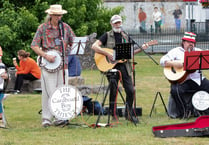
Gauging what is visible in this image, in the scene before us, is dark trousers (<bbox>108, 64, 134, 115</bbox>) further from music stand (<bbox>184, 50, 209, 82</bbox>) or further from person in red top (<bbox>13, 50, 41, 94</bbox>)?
person in red top (<bbox>13, 50, 41, 94</bbox>)

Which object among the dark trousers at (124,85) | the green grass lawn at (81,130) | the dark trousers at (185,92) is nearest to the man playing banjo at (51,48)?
the green grass lawn at (81,130)

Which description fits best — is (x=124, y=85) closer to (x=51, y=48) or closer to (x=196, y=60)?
(x=196, y=60)

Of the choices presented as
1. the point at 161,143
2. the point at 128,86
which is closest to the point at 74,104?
the point at 128,86

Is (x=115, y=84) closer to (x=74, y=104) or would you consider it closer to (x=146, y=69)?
(x=74, y=104)

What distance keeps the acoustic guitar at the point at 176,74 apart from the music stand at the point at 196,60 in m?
0.59

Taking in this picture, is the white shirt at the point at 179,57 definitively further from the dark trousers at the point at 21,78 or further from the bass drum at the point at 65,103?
the dark trousers at the point at 21,78

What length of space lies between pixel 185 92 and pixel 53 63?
2.77 meters

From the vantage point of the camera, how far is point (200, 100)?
12734mm

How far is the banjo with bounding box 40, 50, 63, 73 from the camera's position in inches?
462

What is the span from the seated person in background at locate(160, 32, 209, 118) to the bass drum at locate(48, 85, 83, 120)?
2.27 metres

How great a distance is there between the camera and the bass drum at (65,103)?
11422mm

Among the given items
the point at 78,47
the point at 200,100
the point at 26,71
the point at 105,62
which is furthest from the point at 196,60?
the point at 26,71

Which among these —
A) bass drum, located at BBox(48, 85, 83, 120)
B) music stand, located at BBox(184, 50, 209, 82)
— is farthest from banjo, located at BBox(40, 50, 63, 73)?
music stand, located at BBox(184, 50, 209, 82)

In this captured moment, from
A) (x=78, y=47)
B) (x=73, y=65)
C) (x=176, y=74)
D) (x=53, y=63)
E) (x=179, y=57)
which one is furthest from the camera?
(x=73, y=65)
